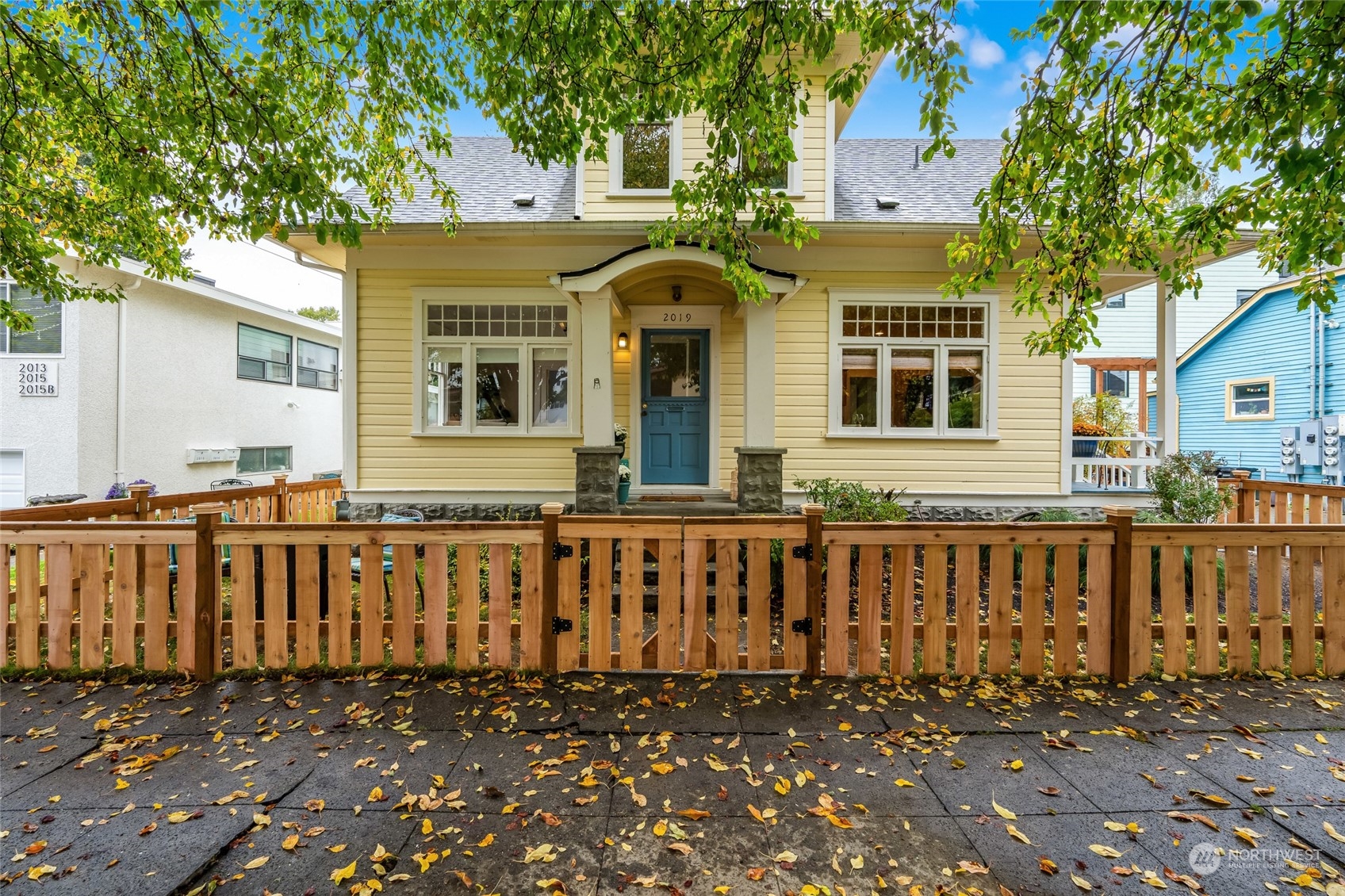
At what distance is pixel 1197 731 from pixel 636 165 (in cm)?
731

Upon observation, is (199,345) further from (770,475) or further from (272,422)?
(770,475)

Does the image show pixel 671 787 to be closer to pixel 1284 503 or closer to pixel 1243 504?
pixel 1284 503

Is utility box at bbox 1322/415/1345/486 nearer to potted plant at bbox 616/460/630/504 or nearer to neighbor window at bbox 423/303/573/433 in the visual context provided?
potted plant at bbox 616/460/630/504

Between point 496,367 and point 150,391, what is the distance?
7310mm

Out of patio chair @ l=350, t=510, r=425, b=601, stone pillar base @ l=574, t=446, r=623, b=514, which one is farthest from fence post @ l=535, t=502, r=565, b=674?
stone pillar base @ l=574, t=446, r=623, b=514

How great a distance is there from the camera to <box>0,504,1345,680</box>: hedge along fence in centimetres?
324

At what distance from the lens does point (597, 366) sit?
6.00 meters

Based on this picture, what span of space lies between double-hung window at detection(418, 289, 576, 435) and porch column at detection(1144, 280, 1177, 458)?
7.25 meters

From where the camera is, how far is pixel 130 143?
392cm

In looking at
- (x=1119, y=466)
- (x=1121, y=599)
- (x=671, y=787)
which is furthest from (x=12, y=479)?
(x=1119, y=466)

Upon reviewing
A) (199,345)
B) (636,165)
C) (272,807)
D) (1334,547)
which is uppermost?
(636,165)

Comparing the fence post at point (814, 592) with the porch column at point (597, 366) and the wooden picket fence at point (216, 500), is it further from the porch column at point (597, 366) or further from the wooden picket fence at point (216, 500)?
the wooden picket fence at point (216, 500)

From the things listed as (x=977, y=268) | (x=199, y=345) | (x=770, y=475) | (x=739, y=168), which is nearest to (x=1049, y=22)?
(x=977, y=268)

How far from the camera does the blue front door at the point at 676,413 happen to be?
7230mm
